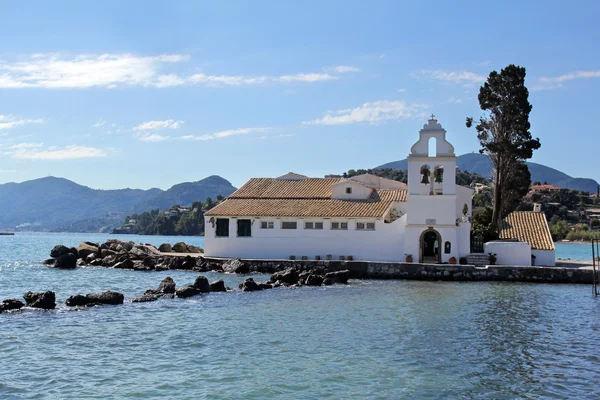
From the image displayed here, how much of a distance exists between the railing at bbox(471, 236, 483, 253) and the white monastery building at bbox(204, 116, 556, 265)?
1.16 meters

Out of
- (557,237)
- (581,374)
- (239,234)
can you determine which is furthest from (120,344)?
(557,237)

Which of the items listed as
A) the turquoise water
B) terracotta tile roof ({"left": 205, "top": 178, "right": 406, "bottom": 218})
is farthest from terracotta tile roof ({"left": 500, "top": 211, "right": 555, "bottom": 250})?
the turquoise water

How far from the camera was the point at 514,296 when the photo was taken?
28734 millimetres

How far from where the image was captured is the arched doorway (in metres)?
37.9

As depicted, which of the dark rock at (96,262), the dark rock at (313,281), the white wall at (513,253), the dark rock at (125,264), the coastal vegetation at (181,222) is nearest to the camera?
the dark rock at (313,281)

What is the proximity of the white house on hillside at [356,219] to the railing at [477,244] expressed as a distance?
1.23 metres

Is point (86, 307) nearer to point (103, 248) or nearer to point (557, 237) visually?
point (103, 248)

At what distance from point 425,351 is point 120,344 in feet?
26.7

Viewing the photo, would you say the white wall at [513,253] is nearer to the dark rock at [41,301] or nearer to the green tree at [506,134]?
the green tree at [506,134]

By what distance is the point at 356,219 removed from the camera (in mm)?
40156

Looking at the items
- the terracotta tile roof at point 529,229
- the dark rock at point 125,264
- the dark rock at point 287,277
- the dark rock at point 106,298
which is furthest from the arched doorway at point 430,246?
the dark rock at point 106,298

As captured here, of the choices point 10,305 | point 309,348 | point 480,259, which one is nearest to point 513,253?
point 480,259

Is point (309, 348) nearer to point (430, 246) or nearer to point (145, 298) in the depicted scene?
point (145, 298)

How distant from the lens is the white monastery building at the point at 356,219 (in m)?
37.8
